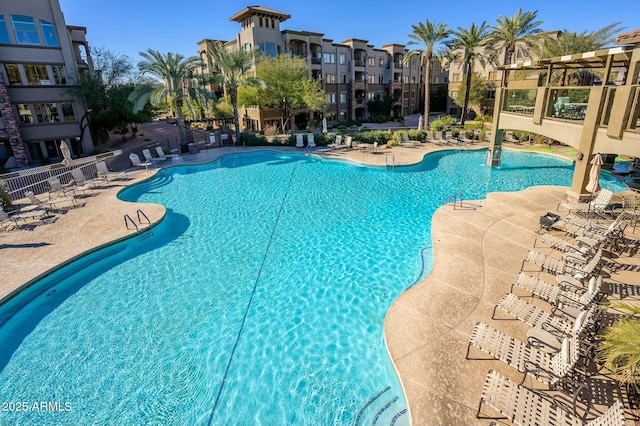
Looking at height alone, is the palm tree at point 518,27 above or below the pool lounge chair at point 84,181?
above

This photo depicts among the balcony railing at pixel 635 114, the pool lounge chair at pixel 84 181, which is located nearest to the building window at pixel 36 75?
the pool lounge chair at pixel 84 181

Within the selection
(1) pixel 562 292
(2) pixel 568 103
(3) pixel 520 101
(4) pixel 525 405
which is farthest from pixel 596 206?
(4) pixel 525 405

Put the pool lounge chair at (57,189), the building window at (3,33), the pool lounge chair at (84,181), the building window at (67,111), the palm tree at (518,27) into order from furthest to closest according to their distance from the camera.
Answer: the palm tree at (518,27) < the building window at (67,111) < the building window at (3,33) < the pool lounge chair at (84,181) < the pool lounge chair at (57,189)

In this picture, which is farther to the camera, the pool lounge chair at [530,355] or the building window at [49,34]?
the building window at [49,34]

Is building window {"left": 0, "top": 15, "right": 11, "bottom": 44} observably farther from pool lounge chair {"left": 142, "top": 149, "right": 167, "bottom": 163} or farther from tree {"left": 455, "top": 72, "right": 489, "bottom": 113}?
tree {"left": 455, "top": 72, "right": 489, "bottom": 113}

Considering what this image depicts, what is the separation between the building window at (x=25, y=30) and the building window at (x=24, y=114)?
494cm

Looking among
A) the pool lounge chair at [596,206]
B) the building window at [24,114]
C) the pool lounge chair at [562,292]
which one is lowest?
the pool lounge chair at [562,292]

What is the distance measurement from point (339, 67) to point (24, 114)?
129 feet

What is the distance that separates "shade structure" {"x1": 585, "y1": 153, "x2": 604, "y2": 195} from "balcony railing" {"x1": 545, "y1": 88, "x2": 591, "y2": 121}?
322 cm

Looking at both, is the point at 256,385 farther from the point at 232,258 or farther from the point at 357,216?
the point at 357,216

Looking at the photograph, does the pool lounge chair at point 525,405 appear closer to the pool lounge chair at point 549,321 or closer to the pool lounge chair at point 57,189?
the pool lounge chair at point 549,321

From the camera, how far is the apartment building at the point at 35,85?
25.4m

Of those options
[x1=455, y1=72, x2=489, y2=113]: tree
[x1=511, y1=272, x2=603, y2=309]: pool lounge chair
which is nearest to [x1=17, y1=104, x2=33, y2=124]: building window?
[x1=511, y1=272, x2=603, y2=309]: pool lounge chair

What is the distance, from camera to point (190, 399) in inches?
260
